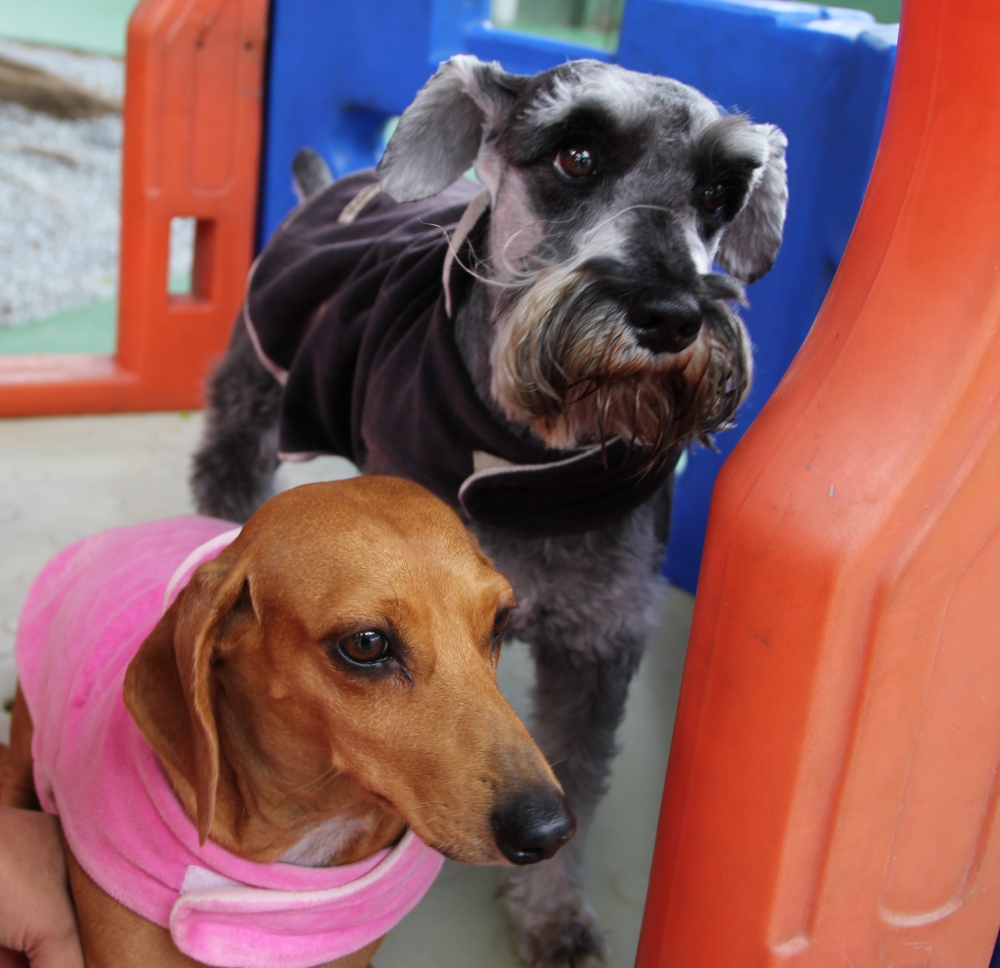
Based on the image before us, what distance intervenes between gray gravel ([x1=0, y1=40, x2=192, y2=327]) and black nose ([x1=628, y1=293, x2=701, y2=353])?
13.3 ft

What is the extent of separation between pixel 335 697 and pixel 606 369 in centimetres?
56

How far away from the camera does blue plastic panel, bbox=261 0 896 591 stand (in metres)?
2.35

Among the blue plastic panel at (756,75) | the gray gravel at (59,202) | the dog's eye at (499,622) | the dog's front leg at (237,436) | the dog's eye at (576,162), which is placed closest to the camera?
the dog's eye at (499,622)

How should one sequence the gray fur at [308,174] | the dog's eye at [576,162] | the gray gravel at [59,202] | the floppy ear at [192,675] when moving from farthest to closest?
the gray gravel at [59,202]
the gray fur at [308,174]
the dog's eye at [576,162]
the floppy ear at [192,675]

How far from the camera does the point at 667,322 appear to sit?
141cm

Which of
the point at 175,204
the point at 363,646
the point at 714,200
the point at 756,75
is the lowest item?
the point at 175,204

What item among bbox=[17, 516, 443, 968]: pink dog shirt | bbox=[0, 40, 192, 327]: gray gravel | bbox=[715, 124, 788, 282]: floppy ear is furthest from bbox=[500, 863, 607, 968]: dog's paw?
bbox=[0, 40, 192, 327]: gray gravel

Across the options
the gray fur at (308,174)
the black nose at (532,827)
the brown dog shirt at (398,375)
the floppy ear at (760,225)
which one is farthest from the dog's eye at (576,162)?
the gray fur at (308,174)

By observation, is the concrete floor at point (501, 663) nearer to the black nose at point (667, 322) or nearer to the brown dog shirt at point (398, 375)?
the brown dog shirt at point (398, 375)

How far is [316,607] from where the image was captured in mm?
1270

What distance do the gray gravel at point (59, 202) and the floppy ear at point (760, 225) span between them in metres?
3.74

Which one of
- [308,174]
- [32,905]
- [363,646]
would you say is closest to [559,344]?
[363,646]

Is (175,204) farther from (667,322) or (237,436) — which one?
(667,322)

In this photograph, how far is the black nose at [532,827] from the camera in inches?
45.9
